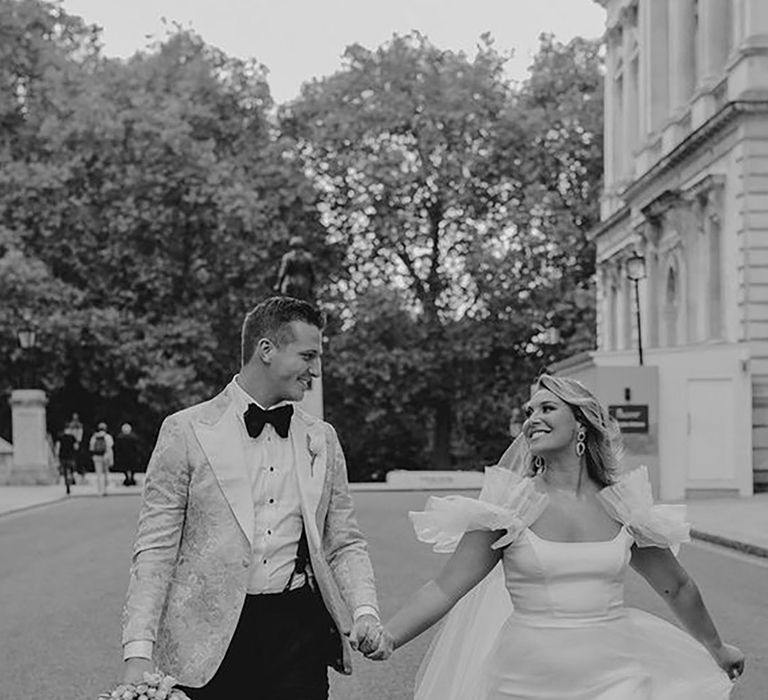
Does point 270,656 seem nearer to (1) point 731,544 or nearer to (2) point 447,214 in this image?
(1) point 731,544

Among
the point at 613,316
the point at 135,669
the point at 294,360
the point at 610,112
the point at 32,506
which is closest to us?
the point at 135,669

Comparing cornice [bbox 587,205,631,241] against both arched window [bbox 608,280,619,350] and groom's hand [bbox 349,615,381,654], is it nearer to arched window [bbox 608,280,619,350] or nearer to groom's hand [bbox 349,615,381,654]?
arched window [bbox 608,280,619,350]

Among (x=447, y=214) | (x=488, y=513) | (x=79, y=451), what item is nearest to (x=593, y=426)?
(x=488, y=513)

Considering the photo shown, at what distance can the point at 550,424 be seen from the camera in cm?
577

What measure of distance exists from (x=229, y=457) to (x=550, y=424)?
1.18 m

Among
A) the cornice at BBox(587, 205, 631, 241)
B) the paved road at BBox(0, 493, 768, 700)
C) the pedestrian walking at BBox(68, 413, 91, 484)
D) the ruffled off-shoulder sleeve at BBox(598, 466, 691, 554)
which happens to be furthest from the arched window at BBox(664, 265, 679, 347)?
the ruffled off-shoulder sleeve at BBox(598, 466, 691, 554)

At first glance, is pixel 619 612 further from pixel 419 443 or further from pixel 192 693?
pixel 419 443

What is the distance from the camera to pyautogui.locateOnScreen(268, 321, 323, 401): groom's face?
5227 millimetres

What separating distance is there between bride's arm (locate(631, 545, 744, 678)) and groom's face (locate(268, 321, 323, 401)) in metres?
1.45

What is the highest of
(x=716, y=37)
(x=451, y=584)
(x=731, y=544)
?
(x=716, y=37)

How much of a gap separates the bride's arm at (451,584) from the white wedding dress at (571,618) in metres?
0.05

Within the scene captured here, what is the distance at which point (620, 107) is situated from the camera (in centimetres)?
5509

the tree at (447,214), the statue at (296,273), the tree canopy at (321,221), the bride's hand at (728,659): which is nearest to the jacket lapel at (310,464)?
the bride's hand at (728,659)

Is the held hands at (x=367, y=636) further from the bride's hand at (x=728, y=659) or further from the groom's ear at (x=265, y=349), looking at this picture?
the bride's hand at (x=728, y=659)
